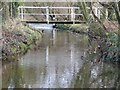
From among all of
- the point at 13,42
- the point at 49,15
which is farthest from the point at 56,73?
the point at 49,15

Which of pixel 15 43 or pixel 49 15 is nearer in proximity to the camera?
pixel 15 43

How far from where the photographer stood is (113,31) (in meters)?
12.2

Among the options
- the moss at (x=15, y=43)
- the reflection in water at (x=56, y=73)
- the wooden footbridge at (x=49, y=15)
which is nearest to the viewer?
the reflection in water at (x=56, y=73)

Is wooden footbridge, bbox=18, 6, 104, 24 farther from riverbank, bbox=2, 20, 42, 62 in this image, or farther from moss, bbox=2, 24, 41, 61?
moss, bbox=2, 24, 41, 61

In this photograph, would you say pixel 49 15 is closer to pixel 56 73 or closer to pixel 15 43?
pixel 15 43

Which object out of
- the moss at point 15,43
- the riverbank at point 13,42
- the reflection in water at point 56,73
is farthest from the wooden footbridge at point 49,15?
the reflection in water at point 56,73

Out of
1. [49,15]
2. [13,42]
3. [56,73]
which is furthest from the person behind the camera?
[49,15]

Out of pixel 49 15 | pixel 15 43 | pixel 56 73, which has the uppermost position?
pixel 49 15

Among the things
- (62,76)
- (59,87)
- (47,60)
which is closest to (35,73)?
(62,76)

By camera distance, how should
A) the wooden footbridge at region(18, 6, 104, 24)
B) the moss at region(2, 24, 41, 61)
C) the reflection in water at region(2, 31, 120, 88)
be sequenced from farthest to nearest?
the wooden footbridge at region(18, 6, 104, 24), the moss at region(2, 24, 41, 61), the reflection in water at region(2, 31, 120, 88)

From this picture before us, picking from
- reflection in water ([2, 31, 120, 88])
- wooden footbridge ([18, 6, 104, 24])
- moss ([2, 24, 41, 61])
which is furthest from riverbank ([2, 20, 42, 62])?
wooden footbridge ([18, 6, 104, 24])

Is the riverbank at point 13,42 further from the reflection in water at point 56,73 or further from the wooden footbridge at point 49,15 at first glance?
the wooden footbridge at point 49,15

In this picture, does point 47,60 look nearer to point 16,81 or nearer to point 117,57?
point 117,57

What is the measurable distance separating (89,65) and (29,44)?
4446 millimetres
